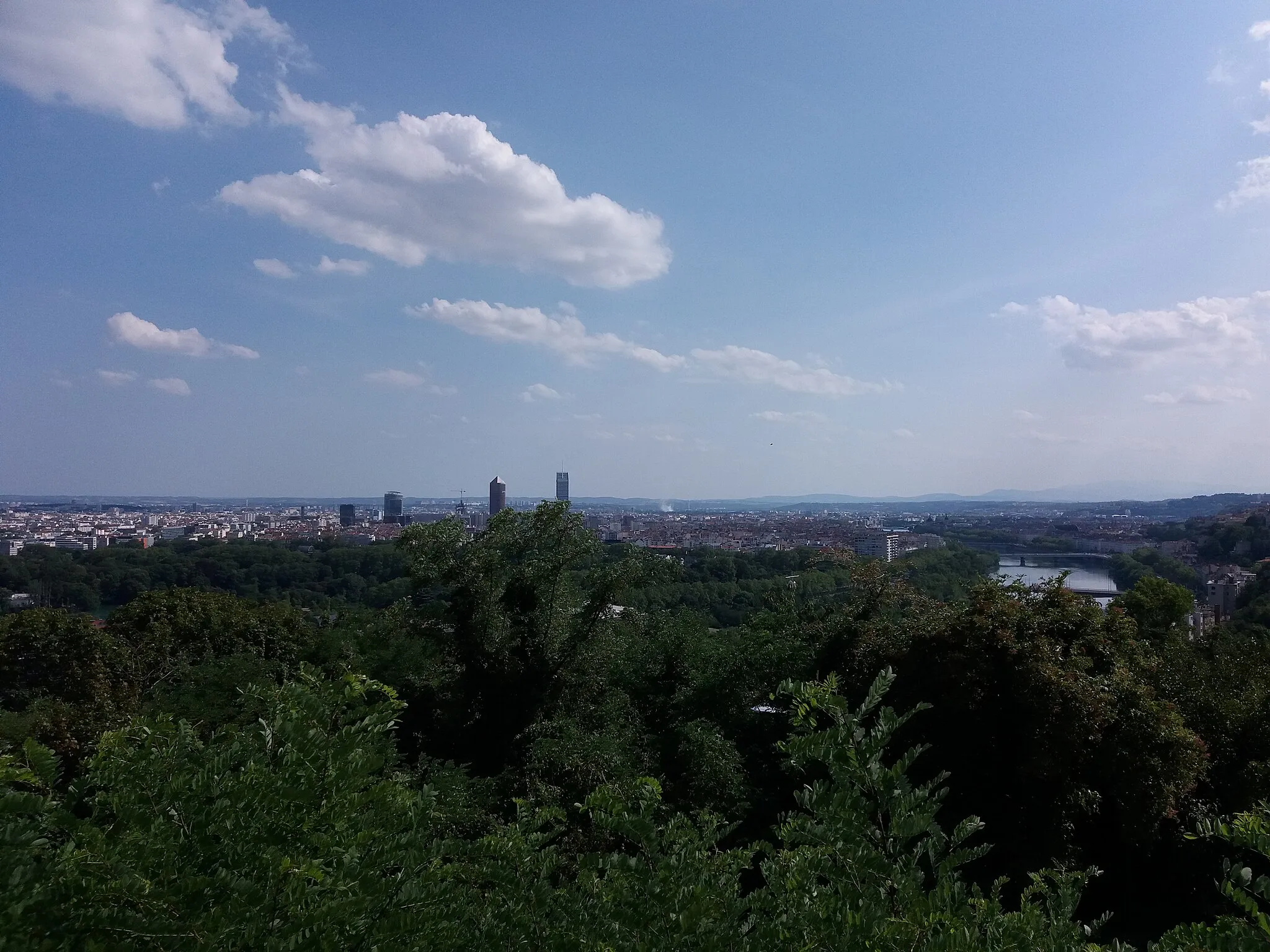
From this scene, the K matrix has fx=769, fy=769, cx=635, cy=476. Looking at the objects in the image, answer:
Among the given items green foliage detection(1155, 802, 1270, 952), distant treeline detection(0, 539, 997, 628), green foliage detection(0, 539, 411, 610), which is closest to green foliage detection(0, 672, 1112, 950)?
green foliage detection(1155, 802, 1270, 952)

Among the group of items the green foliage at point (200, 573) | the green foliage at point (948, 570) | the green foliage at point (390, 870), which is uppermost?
the green foliage at point (390, 870)

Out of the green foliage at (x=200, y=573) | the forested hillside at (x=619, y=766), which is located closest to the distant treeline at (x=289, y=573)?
the green foliage at (x=200, y=573)

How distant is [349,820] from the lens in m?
3.19

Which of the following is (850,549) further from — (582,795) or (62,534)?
(62,534)

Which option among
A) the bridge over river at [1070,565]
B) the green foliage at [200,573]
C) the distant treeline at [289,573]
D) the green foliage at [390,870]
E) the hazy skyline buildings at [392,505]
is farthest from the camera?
the hazy skyline buildings at [392,505]

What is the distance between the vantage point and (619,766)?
8.96 m

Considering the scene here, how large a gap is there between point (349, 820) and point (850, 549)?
12.0 metres

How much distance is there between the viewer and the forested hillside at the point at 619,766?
2.71 metres

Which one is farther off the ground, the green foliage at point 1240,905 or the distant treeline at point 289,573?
the green foliage at point 1240,905

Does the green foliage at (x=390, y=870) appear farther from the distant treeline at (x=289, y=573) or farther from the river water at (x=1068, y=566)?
the river water at (x=1068, y=566)

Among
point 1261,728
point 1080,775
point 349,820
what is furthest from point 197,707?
point 1261,728

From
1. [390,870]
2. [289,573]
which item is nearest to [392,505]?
[289,573]

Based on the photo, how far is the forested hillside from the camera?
2707mm

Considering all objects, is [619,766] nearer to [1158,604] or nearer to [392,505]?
[1158,604]
